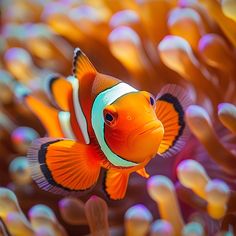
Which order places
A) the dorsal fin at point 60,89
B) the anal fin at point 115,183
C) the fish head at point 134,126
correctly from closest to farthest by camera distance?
1. the fish head at point 134,126
2. the anal fin at point 115,183
3. the dorsal fin at point 60,89

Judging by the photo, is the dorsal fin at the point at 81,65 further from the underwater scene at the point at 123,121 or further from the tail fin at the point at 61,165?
the tail fin at the point at 61,165

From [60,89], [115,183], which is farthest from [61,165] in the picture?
[60,89]

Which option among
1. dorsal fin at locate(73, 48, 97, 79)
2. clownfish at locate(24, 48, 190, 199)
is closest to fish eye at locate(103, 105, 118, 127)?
clownfish at locate(24, 48, 190, 199)

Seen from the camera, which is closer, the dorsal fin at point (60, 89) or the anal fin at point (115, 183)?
the anal fin at point (115, 183)

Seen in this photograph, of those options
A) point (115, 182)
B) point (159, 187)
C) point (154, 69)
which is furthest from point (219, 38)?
point (115, 182)

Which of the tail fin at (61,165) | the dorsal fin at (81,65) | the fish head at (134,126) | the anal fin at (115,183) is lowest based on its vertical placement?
the anal fin at (115,183)

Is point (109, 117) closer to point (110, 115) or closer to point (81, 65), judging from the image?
point (110, 115)

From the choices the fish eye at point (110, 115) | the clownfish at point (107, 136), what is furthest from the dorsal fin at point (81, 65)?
the fish eye at point (110, 115)

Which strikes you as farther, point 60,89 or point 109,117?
point 60,89
